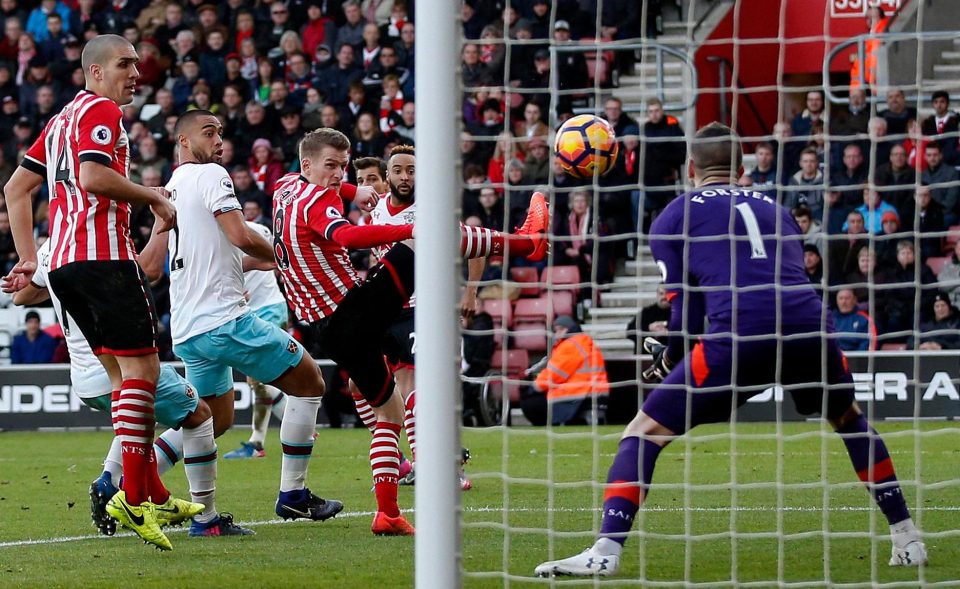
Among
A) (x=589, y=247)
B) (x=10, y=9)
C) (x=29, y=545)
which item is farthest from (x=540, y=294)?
(x=10, y=9)

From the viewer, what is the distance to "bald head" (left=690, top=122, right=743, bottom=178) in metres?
5.52

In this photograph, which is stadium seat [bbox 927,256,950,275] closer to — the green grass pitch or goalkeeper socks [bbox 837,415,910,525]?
the green grass pitch

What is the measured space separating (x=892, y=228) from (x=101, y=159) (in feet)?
30.2

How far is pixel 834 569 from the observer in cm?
555

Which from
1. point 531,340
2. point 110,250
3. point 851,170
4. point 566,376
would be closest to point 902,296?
point 851,170

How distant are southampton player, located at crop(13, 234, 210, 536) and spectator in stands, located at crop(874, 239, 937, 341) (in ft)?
27.0

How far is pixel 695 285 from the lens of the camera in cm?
581

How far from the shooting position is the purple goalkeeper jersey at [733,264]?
17.6 ft

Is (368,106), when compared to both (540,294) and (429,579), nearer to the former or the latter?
(540,294)

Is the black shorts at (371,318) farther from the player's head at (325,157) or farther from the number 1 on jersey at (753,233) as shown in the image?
the number 1 on jersey at (753,233)

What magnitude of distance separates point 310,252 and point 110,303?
1.21m

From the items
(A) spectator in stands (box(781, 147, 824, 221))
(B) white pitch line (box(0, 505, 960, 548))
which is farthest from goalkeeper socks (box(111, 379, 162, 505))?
(A) spectator in stands (box(781, 147, 824, 221))

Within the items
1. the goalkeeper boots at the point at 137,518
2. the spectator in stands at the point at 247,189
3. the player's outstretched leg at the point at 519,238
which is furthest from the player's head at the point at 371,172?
the spectator in stands at the point at 247,189

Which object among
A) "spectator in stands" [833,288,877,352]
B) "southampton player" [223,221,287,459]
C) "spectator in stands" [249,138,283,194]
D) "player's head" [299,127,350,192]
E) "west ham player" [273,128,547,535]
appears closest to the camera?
"west ham player" [273,128,547,535]
